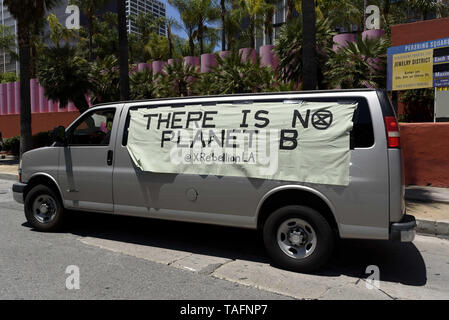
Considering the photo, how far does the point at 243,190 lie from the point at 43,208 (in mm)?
3463

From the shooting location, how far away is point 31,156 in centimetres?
638

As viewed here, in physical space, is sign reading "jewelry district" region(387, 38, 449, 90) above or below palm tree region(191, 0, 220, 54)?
below

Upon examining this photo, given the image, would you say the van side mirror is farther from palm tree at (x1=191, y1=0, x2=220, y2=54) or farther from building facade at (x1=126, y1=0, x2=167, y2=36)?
building facade at (x1=126, y1=0, x2=167, y2=36)

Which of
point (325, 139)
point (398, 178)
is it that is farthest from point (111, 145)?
point (398, 178)

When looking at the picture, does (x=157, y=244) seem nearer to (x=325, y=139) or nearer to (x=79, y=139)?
(x=79, y=139)

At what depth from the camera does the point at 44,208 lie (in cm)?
630

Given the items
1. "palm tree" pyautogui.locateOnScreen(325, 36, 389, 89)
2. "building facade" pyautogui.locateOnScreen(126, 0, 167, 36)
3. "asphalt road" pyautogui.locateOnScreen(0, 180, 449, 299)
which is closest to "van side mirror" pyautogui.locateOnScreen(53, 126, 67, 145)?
"asphalt road" pyautogui.locateOnScreen(0, 180, 449, 299)

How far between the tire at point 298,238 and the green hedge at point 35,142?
16.8 m

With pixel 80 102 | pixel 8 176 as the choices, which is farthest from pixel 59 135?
pixel 80 102

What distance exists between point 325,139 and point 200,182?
5.34 feet

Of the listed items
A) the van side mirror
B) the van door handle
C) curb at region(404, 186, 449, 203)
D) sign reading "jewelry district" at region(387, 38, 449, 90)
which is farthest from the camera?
sign reading "jewelry district" at region(387, 38, 449, 90)

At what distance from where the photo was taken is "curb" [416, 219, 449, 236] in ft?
20.7

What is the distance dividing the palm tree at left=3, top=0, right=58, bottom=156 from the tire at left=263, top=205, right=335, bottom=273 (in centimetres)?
1378
